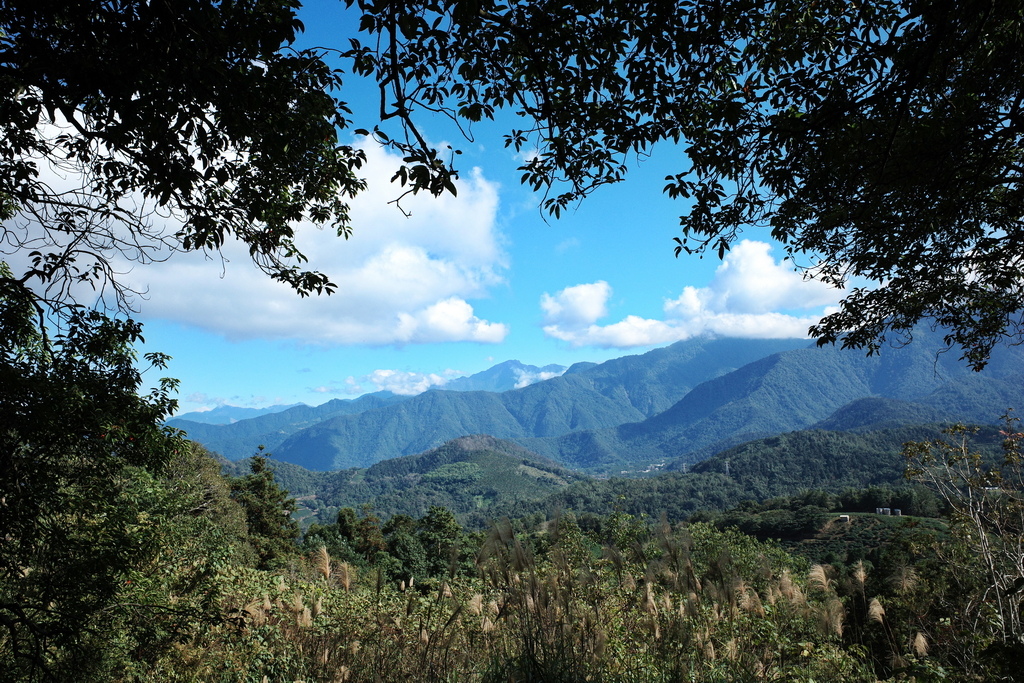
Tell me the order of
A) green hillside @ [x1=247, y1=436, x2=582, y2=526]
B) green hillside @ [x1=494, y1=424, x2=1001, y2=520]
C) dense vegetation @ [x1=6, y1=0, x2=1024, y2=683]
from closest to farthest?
dense vegetation @ [x1=6, y1=0, x2=1024, y2=683] < green hillside @ [x1=494, y1=424, x2=1001, y2=520] < green hillside @ [x1=247, y1=436, x2=582, y2=526]

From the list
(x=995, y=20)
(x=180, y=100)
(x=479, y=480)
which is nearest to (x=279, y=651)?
(x=180, y=100)

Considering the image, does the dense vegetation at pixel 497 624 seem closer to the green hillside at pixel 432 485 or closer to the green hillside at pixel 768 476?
the green hillside at pixel 768 476

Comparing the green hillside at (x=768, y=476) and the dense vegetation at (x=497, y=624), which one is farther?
the green hillside at (x=768, y=476)

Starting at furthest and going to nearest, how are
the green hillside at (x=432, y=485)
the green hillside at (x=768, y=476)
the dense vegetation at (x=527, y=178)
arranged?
the green hillside at (x=432, y=485)
the green hillside at (x=768, y=476)
the dense vegetation at (x=527, y=178)

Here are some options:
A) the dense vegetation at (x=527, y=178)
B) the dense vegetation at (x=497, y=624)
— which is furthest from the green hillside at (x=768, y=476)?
the dense vegetation at (x=527, y=178)

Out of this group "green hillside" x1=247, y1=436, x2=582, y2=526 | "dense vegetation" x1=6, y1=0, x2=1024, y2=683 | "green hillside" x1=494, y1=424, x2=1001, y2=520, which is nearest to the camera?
"dense vegetation" x1=6, y1=0, x2=1024, y2=683

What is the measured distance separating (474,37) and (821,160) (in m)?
2.17

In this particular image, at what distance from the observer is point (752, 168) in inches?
117

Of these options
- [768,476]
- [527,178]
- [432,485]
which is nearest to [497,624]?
[527,178]

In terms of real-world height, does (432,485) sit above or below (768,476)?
above

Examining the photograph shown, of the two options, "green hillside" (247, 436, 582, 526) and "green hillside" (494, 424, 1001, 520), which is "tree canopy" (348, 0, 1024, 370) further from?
"green hillside" (247, 436, 582, 526)

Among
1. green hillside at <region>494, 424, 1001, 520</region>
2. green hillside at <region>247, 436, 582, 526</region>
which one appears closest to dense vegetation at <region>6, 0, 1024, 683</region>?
green hillside at <region>494, 424, 1001, 520</region>

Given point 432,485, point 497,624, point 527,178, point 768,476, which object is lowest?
→ point 768,476

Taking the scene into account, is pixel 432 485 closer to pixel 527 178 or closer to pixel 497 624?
pixel 497 624
